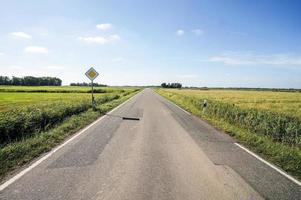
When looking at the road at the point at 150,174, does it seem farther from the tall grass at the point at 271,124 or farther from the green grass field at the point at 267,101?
the green grass field at the point at 267,101

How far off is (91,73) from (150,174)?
19.2 m

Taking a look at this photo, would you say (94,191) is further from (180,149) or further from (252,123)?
(252,123)

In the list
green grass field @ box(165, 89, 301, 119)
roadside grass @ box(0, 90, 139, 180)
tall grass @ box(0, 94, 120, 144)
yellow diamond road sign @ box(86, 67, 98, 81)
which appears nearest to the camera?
roadside grass @ box(0, 90, 139, 180)

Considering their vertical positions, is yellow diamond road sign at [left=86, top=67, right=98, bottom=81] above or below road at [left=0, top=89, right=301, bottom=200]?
above

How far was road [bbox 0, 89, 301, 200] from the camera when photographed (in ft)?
15.6

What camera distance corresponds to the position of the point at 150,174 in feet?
19.0

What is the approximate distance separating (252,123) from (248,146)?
4.11 metres

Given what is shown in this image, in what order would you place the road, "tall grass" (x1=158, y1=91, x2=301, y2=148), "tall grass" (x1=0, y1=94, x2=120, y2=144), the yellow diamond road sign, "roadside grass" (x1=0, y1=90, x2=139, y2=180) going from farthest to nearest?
1. the yellow diamond road sign
2. "tall grass" (x1=158, y1=91, x2=301, y2=148)
3. "tall grass" (x1=0, y1=94, x2=120, y2=144)
4. "roadside grass" (x1=0, y1=90, x2=139, y2=180)
5. the road

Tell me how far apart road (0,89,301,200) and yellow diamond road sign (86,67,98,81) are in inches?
593

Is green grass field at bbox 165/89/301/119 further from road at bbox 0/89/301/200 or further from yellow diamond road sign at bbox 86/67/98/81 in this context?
yellow diamond road sign at bbox 86/67/98/81

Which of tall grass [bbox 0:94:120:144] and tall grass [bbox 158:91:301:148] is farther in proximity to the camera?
tall grass [bbox 158:91:301:148]

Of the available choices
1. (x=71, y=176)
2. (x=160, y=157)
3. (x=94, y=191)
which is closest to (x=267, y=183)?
(x=160, y=157)

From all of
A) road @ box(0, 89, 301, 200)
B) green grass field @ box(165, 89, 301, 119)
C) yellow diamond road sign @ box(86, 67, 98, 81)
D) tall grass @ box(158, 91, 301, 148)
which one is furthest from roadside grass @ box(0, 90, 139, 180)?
green grass field @ box(165, 89, 301, 119)

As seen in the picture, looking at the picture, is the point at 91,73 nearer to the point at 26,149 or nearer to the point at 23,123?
the point at 23,123
